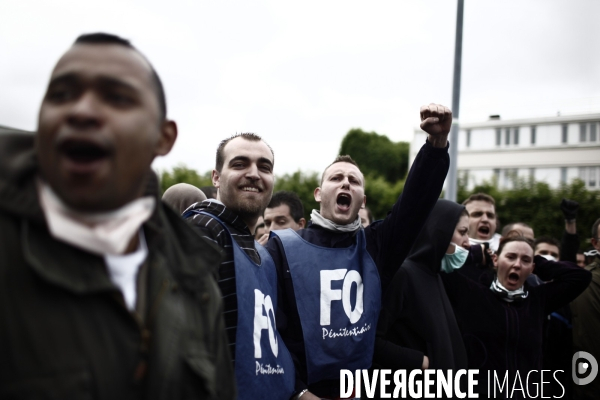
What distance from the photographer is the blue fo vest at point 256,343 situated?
2926 millimetres

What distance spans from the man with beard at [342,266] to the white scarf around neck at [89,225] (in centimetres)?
248

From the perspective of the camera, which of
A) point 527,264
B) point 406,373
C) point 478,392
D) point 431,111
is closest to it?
point 431,111

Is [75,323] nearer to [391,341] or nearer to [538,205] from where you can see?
[391,341]

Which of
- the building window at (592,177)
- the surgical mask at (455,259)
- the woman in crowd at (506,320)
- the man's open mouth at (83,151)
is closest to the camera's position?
the man's open mouth at (83,151)

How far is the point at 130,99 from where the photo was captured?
1492 millimetres

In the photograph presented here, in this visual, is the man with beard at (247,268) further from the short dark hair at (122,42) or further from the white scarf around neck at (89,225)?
the white scarf around neck at (89,225)

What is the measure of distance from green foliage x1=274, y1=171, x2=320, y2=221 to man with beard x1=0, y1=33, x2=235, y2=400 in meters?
21.7

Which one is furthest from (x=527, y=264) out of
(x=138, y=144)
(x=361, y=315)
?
(x=138, y=144)

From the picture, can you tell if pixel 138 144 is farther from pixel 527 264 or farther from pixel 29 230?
pixel 527 264

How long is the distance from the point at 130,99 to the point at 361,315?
110 inches

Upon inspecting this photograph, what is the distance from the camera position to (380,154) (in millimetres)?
61812

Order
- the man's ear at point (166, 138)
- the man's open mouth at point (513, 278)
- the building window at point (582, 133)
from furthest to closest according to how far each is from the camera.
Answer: the building window at point (582, 133)
the man's open mouth at point (513, 278)
the man's ear at point (166, 138)

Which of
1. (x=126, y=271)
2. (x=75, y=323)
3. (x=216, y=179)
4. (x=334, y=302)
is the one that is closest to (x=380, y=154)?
(x=334, y=302)

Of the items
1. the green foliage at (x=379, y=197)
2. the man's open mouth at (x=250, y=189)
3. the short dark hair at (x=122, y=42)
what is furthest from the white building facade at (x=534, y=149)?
the short dark hair at (x=122, y=42)
